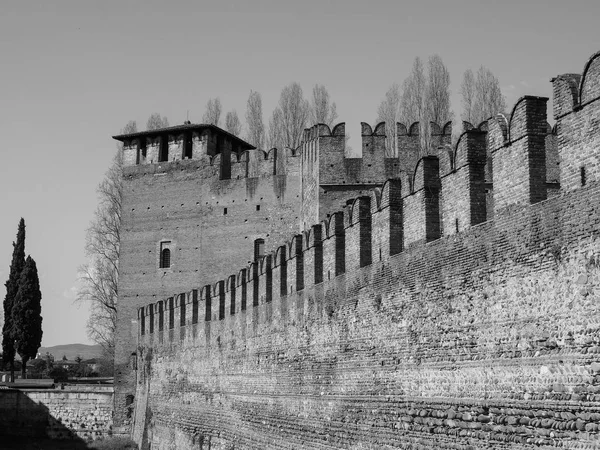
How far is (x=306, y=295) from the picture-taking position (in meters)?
13.8

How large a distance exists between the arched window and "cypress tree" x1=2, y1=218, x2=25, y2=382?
31.2 ft

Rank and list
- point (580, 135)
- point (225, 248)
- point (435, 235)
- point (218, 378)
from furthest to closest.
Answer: point (225, 248), point (218, 378), point (435, 235), point (580, 135)

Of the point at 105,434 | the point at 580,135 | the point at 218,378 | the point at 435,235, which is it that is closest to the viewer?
the point at 580,135

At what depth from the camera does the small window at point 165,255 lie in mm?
30203

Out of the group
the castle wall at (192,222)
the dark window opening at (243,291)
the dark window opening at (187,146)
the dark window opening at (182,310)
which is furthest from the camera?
the dark window opening at (187,146)

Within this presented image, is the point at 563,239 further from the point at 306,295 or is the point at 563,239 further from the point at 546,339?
the point at 306,295

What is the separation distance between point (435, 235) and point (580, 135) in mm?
2929

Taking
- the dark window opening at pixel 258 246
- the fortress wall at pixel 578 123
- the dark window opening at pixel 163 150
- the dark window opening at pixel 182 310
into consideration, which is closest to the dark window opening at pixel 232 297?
the dark window opening at pixel 182 310

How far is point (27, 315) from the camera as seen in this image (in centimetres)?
3581

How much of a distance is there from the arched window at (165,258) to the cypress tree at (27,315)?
841 cm

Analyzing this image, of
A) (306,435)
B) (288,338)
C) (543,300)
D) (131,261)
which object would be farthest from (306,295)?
(131,261)

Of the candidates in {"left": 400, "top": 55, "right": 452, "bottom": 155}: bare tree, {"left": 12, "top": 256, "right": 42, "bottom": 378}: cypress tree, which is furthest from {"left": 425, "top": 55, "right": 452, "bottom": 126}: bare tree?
{"left": 12, "top": 256, "right": 42, "bottom": 378}: cypress tree

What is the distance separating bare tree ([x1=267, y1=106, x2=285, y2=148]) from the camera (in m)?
33.9

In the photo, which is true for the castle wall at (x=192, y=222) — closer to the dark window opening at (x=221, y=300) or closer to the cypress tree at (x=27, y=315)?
the cypress tree at (x=27, y=315)
